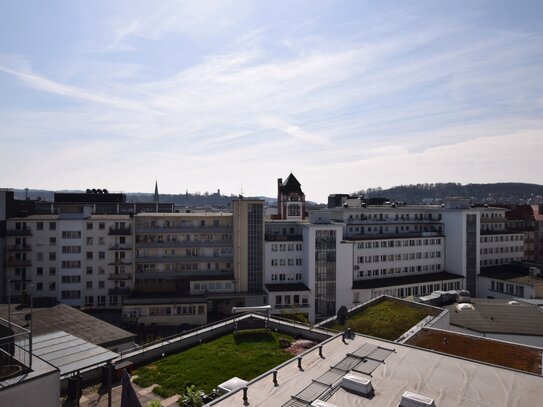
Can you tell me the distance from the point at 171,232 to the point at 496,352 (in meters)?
52.9

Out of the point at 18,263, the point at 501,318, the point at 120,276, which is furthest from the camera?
the point at 120,276

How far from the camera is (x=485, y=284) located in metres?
76.1

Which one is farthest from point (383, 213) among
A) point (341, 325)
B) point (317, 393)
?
point (317, 393)

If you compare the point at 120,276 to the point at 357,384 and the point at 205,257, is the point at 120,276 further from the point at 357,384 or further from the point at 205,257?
the point at 357,384

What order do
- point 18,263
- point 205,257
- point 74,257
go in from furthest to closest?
point 205,257 → point 74,257 → point 18,263

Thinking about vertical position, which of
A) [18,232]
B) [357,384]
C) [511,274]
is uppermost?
[18,232]

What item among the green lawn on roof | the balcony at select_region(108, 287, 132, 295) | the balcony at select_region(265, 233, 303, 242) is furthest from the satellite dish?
the balcony at select_region(108, 287, 132, 295)

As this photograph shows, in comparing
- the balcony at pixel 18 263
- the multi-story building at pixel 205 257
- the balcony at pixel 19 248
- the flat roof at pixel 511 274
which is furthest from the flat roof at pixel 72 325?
the flat roof at pixel 511 274

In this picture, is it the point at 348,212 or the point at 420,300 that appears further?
the point at 348,212

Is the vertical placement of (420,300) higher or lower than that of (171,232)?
lower

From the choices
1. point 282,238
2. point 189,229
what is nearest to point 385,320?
point 282,238

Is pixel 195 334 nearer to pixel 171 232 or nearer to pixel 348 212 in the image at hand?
pixel 171 232

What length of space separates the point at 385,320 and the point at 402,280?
36169 millimetres

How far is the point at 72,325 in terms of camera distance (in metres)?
39.6
